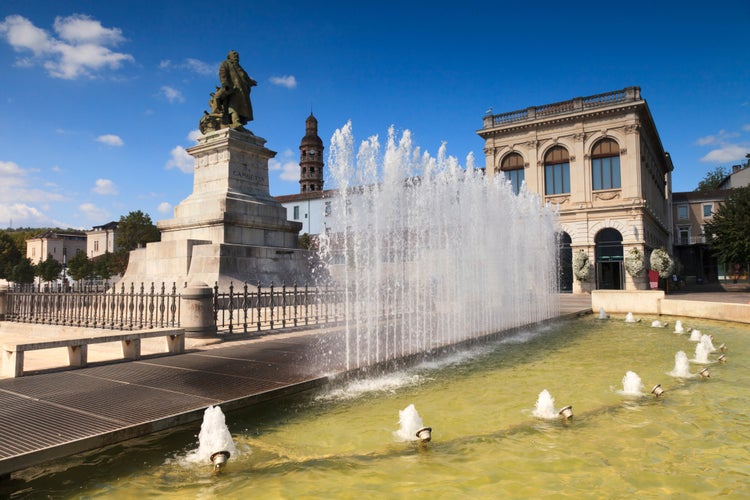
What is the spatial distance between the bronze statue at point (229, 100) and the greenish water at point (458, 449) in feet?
53.6

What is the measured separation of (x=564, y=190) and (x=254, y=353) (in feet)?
121

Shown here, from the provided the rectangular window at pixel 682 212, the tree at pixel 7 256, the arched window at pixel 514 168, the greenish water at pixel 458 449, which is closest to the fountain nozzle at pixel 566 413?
the greenish water at pixel 458 449

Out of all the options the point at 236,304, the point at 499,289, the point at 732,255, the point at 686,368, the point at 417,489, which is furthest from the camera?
the point at 732,255

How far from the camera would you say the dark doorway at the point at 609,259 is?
37.2m

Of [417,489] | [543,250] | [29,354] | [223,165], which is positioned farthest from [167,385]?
[543,250]

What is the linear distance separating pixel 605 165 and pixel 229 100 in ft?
100

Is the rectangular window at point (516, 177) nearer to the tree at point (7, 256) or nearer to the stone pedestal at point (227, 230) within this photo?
the stone pedestal at point (227, 230)

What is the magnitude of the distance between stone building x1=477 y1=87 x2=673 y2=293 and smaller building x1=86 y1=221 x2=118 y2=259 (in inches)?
3149

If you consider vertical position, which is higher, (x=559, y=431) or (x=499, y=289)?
(x=499, y=289)

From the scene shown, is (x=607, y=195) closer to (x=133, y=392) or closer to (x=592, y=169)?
(x=592, y=169)

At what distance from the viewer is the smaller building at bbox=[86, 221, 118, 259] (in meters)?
91.9

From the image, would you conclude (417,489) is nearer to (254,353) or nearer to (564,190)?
(254,353)

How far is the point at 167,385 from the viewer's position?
602cm

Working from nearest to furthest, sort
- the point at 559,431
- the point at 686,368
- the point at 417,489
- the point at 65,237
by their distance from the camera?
the point at 417,489 → the point at 559,431 → the point at 686,368 → the point at 65,237
